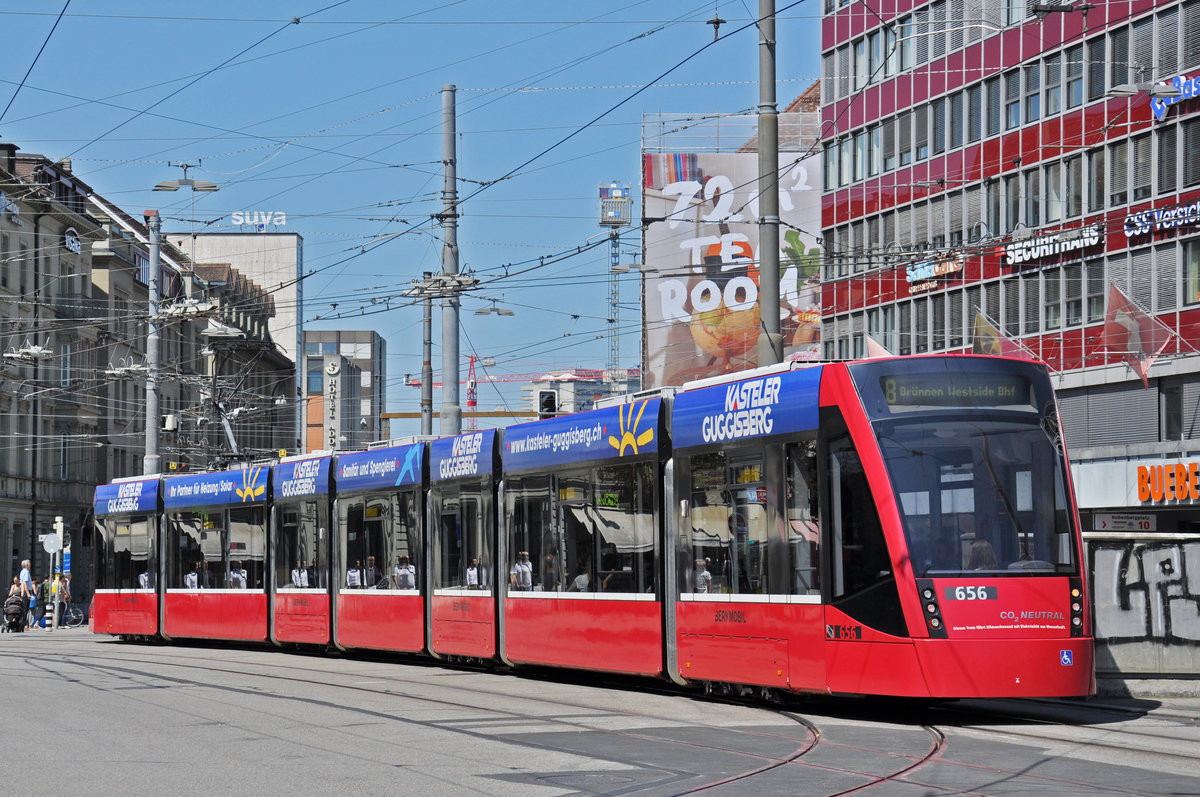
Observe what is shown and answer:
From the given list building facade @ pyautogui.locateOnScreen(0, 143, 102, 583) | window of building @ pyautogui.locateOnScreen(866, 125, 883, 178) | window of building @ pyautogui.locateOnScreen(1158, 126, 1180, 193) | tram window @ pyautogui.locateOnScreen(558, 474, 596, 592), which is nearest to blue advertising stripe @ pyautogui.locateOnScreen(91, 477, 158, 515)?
tram window @ pyautogui.locateOnScreen(558, 474, 596, 592)

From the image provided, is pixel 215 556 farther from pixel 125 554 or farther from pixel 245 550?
pixel 125 554

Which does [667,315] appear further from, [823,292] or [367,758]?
[367,758]

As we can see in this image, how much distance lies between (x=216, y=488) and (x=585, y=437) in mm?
12076

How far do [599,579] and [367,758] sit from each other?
22.1 feet

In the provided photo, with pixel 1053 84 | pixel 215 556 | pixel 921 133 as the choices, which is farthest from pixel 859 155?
pixel 215 556

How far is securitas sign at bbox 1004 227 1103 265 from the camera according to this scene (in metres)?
37.8

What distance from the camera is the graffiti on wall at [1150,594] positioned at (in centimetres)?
1812

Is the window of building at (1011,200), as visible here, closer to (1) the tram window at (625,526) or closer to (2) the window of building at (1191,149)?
(2) the window of building at (1191,149)

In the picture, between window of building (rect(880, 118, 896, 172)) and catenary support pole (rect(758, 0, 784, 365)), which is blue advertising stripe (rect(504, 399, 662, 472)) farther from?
window of building (rect(880, 118, 896, 172))

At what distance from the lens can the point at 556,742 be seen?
13.1 metres

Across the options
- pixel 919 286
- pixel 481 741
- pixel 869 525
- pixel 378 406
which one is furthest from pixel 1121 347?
pixel 378 406

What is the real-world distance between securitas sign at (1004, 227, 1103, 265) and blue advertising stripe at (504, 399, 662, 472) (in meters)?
19.8

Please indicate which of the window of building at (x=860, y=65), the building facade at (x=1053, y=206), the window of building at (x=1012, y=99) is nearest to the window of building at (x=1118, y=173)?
the building facade at (x=1053, y=206)

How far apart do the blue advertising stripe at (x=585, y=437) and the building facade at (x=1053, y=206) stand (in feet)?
27.6
